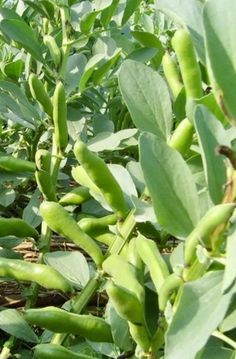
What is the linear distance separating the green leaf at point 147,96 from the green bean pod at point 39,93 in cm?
24

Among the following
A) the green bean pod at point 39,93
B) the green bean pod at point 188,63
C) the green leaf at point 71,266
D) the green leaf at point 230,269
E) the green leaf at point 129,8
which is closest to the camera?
the green leaf at point 230,269

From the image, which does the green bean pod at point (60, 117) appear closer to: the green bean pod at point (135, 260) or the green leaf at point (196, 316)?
the green bean pod at point (135, 260)

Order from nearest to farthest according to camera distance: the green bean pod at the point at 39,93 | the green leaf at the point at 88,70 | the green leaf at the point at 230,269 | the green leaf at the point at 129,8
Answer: the green leaf at the point at 230,269
the green bean pod at the point at 39,93
the green leaf at the point at 88,70
the green leaf at the point at 129,8

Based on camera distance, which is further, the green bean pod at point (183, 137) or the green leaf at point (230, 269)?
the green bean pod at point (183, 137)

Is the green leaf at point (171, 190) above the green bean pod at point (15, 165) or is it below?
above

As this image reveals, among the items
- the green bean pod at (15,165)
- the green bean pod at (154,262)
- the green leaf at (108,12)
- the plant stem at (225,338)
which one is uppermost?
the green leaf at (108,12)

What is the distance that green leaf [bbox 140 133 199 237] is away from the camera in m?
0.60

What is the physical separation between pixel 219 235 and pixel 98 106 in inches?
29.1

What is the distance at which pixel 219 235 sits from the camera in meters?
0.54

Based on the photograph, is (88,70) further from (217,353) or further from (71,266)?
(217,353)

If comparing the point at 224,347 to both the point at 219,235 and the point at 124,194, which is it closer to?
the point at 219,235

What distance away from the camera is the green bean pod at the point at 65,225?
0.79 meters

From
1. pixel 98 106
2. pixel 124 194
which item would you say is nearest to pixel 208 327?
pixel 124 194

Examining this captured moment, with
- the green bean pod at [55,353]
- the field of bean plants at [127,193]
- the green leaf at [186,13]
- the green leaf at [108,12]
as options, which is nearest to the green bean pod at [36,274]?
the field of bean plants at [127,193]
